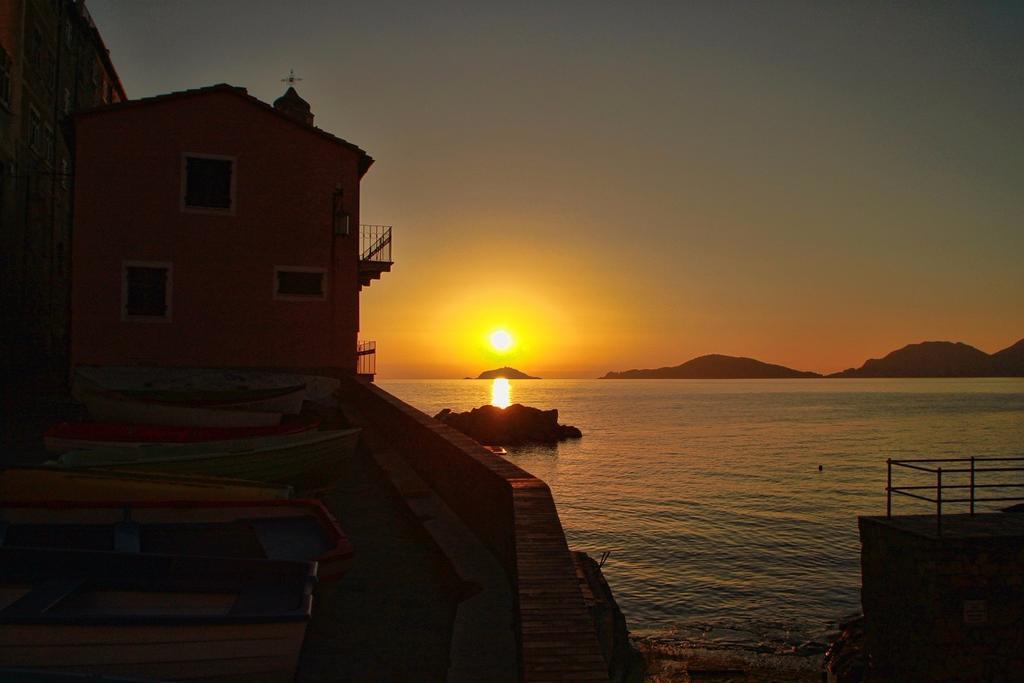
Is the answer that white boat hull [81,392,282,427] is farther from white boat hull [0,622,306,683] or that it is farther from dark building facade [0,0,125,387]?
white boat hull [0,622,306,683]

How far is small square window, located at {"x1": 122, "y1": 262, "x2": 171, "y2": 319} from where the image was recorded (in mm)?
20219

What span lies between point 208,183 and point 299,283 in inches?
154

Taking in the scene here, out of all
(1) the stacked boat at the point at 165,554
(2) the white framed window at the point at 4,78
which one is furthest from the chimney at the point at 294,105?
(1) the stacked boat at the point at 165,554

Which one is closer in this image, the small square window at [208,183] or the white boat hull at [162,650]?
the white boat hull at [162,650]

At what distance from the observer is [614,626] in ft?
39.9

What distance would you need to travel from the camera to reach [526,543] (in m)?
5.95

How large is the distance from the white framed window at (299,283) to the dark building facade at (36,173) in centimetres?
572

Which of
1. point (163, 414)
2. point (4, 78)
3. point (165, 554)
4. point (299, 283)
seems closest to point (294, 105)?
point (4, 78)

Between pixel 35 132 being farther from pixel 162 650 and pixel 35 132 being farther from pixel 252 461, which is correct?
pixel 162 650

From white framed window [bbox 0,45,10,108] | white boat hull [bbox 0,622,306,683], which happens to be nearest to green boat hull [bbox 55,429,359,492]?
white boat hull [bbox 0,622,306,683]

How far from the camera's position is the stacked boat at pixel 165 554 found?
4328mm

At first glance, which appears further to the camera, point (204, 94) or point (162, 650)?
point (204, 94)

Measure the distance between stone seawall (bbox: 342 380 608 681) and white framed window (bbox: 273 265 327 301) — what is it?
1132 centimetres

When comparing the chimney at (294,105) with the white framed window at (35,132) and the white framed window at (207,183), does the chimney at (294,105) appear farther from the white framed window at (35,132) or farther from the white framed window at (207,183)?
the white framed window at (207,183)
